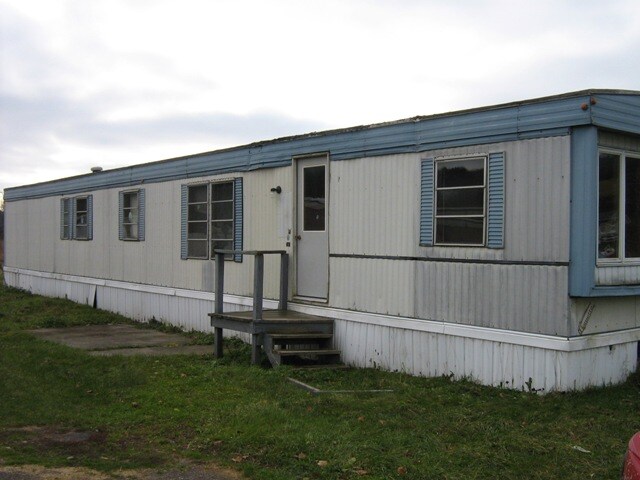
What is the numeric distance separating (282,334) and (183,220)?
4831 millimetres

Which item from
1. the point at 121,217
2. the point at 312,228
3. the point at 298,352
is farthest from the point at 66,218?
the point at 298,352

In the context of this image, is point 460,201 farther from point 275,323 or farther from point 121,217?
point 121,217

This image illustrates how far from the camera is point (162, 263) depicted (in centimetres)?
1459

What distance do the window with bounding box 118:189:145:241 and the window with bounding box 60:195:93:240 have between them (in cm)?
174

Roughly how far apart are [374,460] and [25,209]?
62.1 feet

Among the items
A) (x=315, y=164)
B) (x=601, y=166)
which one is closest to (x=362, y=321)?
(x=315, y=164)

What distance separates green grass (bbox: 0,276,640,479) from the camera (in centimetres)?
563

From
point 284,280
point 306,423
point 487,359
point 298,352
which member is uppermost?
point 284,280

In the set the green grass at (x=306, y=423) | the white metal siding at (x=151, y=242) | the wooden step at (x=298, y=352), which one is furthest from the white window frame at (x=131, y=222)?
the wooden step at (x=298, y=352)

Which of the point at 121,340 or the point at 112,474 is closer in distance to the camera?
the point at 112,474

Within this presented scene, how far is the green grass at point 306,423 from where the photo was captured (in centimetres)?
563

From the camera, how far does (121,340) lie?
40.8ft

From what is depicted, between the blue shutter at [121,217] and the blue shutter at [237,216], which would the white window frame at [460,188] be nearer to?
the blue shutter at [237,216]

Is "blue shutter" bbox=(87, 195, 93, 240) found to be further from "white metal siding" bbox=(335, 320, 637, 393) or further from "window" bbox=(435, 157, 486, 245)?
"window" bbox=(435, 157, 486, 245)
